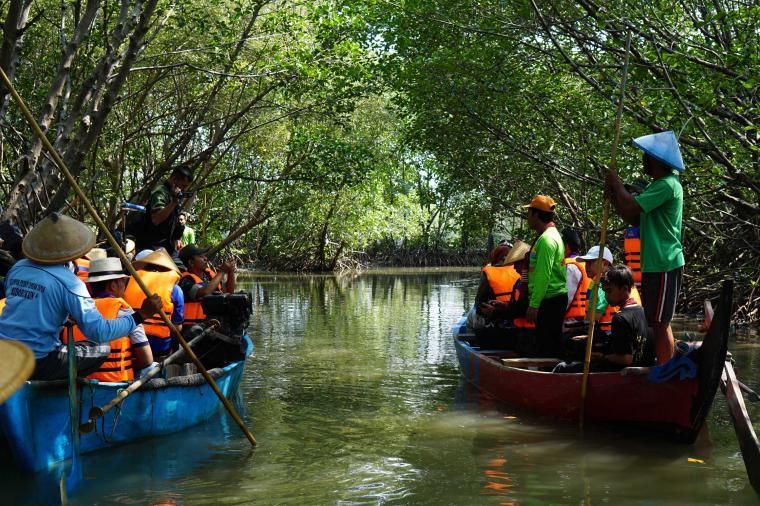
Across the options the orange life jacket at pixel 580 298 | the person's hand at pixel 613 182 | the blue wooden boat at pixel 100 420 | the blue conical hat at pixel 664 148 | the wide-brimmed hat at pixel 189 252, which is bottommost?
the blue wooden boat at pixel 100 420

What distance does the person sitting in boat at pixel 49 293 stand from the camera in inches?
198

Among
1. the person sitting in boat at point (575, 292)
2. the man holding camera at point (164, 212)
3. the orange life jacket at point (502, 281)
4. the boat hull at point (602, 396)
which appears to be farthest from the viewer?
the orange life jacket at point (502, 281)

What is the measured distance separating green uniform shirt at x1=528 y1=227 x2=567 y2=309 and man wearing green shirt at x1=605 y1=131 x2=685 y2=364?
1260 mm

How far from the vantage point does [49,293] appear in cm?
504

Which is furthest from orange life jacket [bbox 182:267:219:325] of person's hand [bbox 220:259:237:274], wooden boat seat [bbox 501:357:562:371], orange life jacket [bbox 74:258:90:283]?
wooden boat seat [bbox 501:357:562:371]

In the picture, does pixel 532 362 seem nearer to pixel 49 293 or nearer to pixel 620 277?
pixel 620 277

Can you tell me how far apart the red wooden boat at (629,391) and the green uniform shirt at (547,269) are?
1.93 feet

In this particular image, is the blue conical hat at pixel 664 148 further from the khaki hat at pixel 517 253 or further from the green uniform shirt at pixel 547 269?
the khaki hat at pixel 517 253

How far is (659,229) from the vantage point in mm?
5809

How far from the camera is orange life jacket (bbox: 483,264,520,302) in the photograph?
8.52m

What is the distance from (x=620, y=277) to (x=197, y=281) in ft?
12.8

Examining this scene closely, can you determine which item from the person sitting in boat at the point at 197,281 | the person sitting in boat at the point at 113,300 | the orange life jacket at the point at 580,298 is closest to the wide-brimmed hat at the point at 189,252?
the person sitting in boat at the point at 197,281

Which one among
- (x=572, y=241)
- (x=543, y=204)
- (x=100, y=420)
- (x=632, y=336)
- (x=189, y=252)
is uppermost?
(x=543, y=204)

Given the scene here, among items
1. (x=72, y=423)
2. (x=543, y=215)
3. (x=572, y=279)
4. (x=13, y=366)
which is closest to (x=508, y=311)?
(x=572, y=279)
